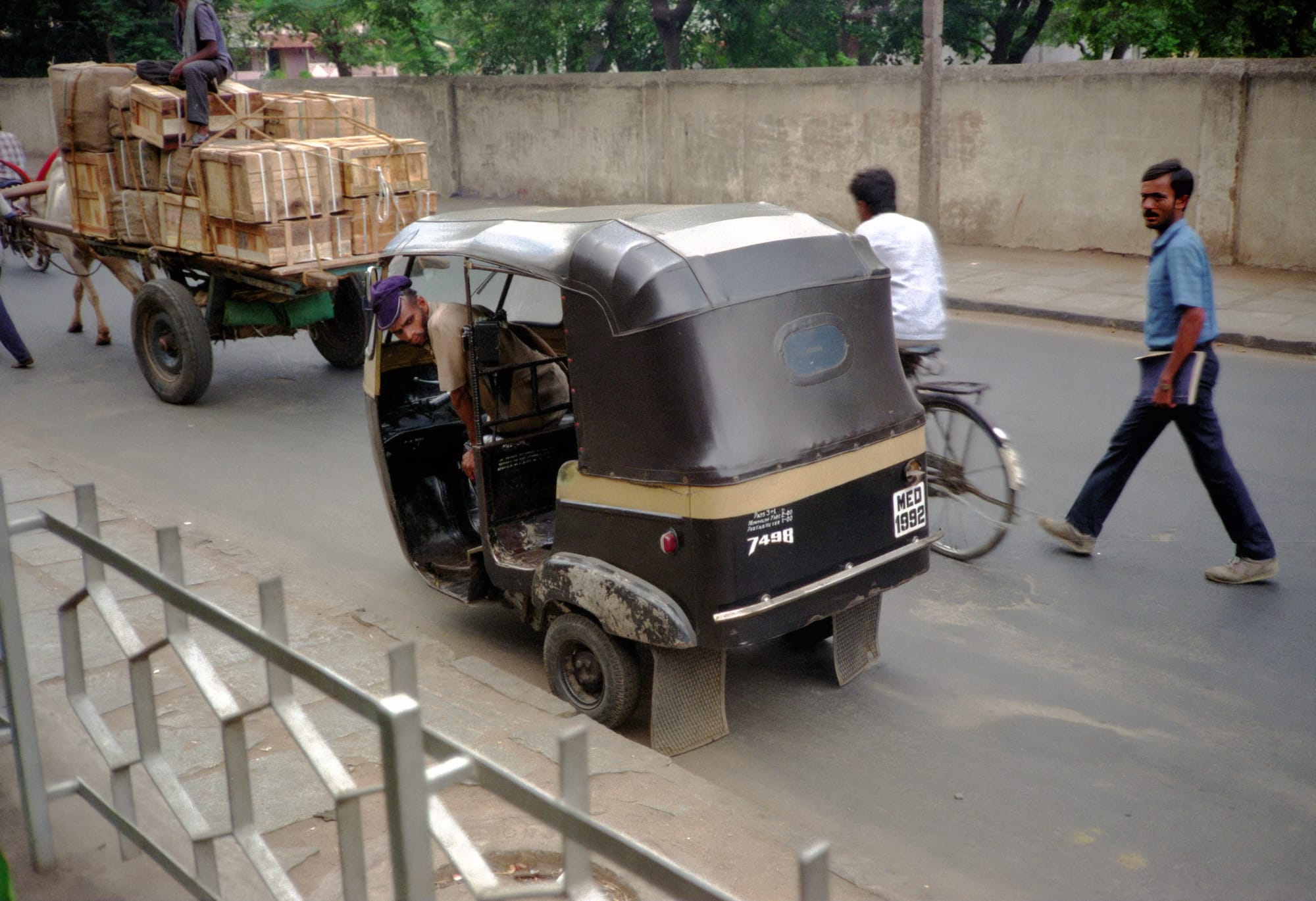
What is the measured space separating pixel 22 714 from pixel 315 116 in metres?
7.02

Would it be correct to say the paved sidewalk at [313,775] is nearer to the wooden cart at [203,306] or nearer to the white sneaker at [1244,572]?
the white sneaker at [1244,572]

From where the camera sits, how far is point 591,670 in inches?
186

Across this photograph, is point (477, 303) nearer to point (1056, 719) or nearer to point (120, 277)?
point (1056, 719)

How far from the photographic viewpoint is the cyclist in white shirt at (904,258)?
6066 millimetres

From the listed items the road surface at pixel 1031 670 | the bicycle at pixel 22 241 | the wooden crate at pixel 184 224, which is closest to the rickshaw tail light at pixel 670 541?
the road surface at pixel 1031 670

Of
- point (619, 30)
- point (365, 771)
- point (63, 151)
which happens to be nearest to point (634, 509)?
point (365, 771)

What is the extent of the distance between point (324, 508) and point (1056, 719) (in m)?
4.29

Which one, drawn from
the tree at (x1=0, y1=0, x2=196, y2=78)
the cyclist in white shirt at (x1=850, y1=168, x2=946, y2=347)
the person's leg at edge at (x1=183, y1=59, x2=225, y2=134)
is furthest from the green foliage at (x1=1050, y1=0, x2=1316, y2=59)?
the tree at (x1=0, y1=0, x2=196, y2=78)

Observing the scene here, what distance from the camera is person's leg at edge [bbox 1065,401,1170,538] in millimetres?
5662

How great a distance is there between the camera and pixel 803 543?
4336mm

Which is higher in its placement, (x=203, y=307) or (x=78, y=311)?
(x=203, y=307)

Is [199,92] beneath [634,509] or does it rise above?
above

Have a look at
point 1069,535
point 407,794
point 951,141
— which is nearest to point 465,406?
point 1069,535

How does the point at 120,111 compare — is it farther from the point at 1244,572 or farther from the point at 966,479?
the point at 1244,572
